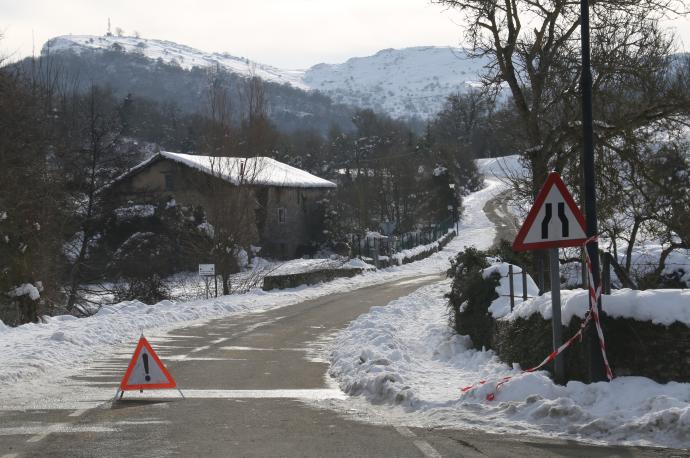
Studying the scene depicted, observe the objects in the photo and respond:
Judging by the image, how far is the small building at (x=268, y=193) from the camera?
2392 inches

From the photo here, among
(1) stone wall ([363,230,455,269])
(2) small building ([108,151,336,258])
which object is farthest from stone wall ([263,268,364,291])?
(2) small building ([108,151,336,258])

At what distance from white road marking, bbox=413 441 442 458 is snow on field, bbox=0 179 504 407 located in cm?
555

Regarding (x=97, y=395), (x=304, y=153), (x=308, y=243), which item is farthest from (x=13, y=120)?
(x=304, y=153)

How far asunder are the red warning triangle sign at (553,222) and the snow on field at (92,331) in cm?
671

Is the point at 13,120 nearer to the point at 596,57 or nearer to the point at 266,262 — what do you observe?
the point at 596,57

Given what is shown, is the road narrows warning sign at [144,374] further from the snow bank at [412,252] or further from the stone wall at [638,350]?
the snow bank at [412,252]

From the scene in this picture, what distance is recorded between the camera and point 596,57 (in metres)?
18.8

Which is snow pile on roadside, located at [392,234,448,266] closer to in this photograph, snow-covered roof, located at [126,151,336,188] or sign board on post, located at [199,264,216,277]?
snow-covered roof, located at [126,151,336,188]

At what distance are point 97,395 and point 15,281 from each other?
15023mm

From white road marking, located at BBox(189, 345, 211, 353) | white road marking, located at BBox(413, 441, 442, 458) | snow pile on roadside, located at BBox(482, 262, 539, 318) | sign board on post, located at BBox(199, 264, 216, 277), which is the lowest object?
white road marking, located at BBox(189, 345, 211, 353)

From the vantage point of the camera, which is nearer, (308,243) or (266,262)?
(266,262)

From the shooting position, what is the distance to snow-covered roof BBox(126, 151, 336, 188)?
3694 cm

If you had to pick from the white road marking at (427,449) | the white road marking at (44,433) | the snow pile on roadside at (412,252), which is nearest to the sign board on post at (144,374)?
the white road marking at (44,433)

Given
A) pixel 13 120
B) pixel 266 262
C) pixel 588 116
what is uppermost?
pixel 13 120
